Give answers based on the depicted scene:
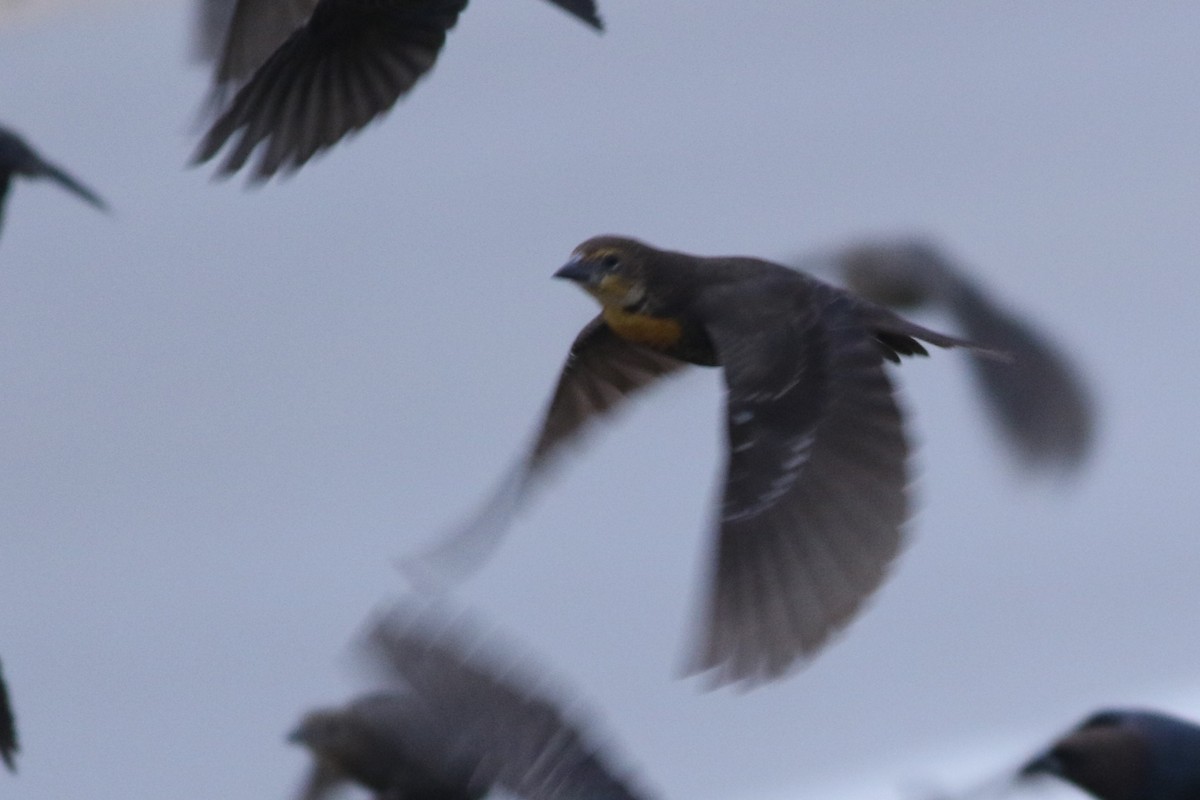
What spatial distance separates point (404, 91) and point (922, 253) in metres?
1.61

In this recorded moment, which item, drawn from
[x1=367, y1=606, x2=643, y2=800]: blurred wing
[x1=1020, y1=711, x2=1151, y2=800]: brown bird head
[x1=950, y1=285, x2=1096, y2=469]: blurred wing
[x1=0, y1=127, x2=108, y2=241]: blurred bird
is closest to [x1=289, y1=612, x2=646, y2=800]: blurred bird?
[x1=367, y1=606, x2=643, y2=800]: blurred wing

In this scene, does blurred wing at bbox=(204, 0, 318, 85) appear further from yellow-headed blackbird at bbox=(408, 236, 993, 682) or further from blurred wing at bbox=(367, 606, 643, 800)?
blurred wing at bbox=(367, 606, 643, 800)

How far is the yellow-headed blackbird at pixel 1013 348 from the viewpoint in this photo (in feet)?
8.86

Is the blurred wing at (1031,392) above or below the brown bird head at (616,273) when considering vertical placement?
above

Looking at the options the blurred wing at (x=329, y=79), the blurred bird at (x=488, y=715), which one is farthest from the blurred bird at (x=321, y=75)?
the blurred bird at (x=488, y=715)

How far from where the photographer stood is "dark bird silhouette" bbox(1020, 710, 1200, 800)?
123 centimetres

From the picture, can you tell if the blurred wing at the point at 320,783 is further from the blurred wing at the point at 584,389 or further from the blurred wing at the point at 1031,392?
the blurred wing at the point at 1031,392

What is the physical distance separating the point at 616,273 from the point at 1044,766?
35 centimetres

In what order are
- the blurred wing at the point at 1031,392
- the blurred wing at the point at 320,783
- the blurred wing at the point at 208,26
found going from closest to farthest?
the blurred wing at the point at 320,783 < the blurred wing at the point at 208,26 < the blurred wing at the point at 1031,392

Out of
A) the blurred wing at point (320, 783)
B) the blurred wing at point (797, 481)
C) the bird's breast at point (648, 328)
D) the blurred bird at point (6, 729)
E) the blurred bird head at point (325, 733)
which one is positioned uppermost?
the bird's breast at point (648, 328)

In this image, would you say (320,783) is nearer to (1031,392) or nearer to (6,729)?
(6,729)

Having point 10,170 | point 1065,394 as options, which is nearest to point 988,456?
point 1065,394

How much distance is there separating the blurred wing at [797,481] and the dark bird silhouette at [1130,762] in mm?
→ 246

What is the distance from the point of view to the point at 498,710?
1083 millimetres
